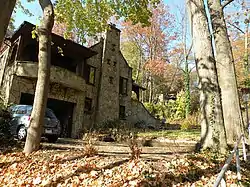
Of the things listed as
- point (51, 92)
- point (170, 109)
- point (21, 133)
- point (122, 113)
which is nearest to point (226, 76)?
point (21, 133)

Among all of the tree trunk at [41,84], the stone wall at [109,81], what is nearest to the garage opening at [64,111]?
the stone wall at [109,81]

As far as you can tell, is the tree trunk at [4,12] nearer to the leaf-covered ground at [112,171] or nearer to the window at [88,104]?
the leaf-covered ground at [112,171]

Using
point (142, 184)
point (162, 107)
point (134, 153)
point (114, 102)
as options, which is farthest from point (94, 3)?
point (162, 107)

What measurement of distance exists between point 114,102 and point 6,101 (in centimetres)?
1012

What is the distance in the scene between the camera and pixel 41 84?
8070mm

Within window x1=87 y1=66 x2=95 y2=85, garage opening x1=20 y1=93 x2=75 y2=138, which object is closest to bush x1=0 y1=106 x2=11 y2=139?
garage opening x1=20 y1=93 x2=75 y2=138

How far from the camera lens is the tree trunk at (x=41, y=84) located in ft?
26.0

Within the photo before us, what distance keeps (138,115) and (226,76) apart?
17053mm

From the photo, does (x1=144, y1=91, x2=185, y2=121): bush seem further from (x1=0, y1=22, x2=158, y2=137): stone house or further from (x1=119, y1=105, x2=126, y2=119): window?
(x1=119, y1=105, x2=126, y2=119): window

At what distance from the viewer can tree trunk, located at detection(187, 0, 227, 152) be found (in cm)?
705

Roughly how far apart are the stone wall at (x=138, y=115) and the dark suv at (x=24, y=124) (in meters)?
12.8

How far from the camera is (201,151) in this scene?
709cm

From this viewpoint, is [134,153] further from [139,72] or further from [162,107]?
[139,72]

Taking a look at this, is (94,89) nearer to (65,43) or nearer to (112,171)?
(65,43)
